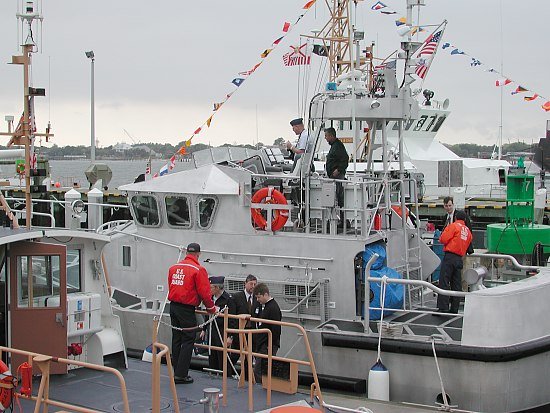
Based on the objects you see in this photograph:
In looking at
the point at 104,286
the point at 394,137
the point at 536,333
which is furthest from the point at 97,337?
the point at 394,137

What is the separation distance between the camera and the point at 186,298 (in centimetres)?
822

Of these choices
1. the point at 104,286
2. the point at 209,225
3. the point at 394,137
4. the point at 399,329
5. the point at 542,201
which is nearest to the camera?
the point at 104,286

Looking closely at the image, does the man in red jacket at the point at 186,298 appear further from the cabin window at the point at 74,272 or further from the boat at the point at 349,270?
the boat at the point at 349,270

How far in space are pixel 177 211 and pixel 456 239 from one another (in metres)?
4.10

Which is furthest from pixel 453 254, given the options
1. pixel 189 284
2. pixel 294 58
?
pixel 294 58

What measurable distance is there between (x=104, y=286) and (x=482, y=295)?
4.44 m

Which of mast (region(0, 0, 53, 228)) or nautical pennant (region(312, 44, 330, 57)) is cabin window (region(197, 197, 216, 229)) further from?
nautical pennant (region(312, 44, 330, 57))

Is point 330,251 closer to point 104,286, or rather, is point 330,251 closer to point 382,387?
point 382,387

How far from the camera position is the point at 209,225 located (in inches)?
452

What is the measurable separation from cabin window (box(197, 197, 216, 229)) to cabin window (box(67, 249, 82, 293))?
116 inches

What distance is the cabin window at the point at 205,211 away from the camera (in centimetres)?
1144

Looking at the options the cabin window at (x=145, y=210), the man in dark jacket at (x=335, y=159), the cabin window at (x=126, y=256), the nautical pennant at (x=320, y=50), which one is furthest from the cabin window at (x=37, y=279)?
the nautical pennant at (x=320, y=50)

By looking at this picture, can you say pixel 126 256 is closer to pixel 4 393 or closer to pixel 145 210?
pixel 145 210

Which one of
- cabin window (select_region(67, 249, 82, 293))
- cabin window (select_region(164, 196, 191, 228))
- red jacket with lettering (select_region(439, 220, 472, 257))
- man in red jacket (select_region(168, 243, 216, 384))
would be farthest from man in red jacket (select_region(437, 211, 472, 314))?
cabin window (select_region(67, 249, 82, 293))
